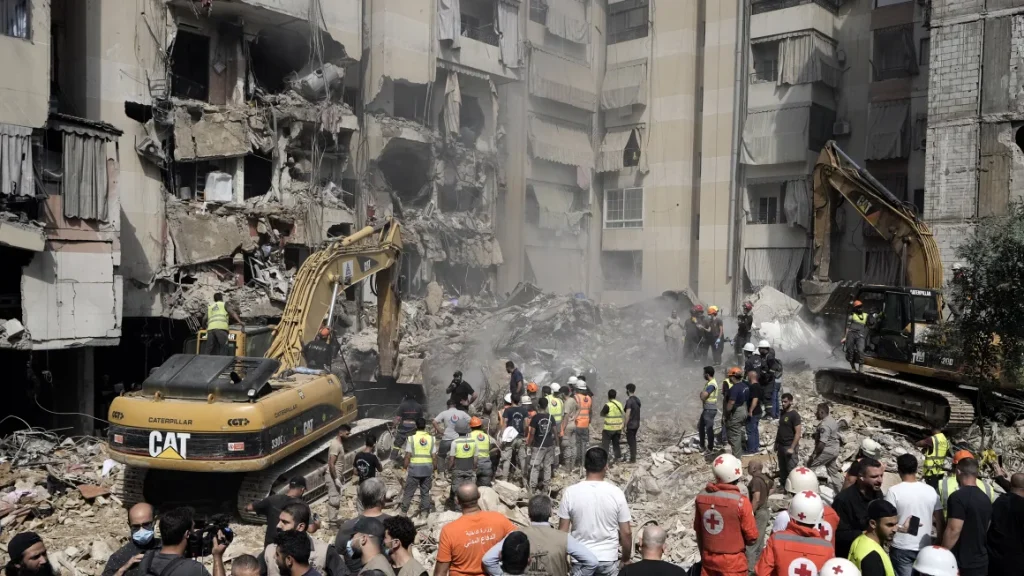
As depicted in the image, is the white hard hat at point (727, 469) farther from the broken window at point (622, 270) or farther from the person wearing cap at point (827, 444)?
the broken window at point (622, 270)

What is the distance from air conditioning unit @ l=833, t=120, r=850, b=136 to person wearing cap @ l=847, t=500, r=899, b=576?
25156 millimetres

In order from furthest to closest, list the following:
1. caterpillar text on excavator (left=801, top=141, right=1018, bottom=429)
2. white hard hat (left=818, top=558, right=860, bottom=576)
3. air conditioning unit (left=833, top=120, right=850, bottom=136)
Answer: air conditioning unit (left=833, top=120, right=850, bottom=136)
caterpillar text on excavator (left=801, top=141, right=1018, bottom=429)
white hard hat (left=818, top=558, right=860, bottom=576)

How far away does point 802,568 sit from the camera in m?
4.76

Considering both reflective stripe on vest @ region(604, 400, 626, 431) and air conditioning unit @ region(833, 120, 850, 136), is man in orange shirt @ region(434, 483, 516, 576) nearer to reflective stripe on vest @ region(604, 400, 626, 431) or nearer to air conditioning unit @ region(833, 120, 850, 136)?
reflective stripe on vest @ region(604, 400, 626, 431)

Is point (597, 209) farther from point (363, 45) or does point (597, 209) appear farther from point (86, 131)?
point (86, 131)

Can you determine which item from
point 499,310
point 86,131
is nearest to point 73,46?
point 86,131

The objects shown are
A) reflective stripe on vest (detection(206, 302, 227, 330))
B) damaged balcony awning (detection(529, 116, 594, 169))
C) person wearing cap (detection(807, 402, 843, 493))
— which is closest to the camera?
person wearing cap (detection(807, 402, 843, 493))

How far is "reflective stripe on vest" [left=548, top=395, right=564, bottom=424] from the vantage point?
12.6m

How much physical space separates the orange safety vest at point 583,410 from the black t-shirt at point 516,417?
1.11 meters

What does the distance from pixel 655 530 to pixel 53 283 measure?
14.3 metres

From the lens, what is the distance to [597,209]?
34562 mm

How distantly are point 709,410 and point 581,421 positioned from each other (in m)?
2.17

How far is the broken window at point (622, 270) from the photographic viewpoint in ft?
111

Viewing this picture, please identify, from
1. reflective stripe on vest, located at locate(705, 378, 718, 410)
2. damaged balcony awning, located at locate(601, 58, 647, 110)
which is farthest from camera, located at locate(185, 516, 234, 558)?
damaged balcony awning, located at locate(601, 58, 647, 110)
